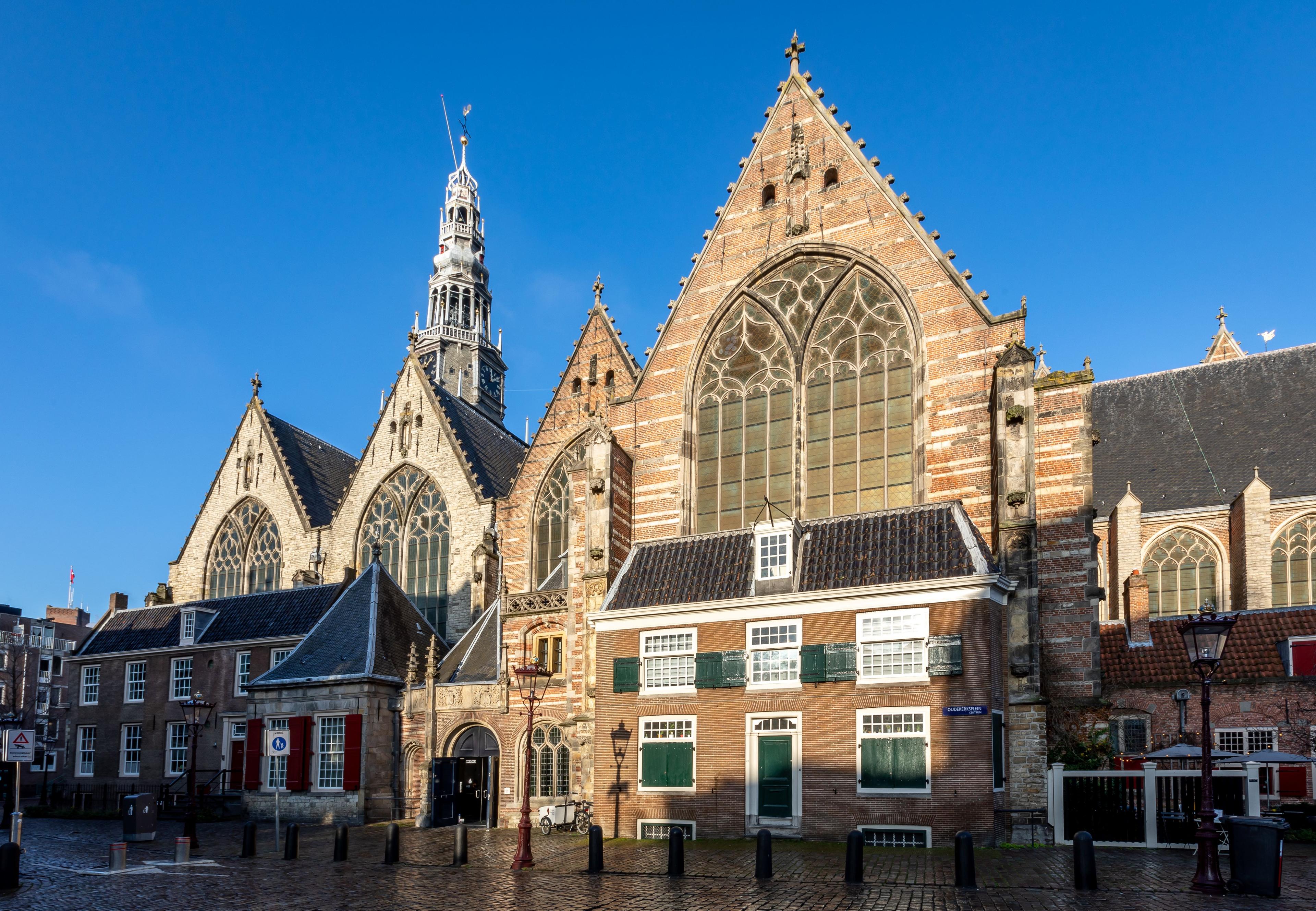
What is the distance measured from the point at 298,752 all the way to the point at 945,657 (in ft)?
64.8

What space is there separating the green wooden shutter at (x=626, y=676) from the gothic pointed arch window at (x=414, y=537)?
14.1 metres

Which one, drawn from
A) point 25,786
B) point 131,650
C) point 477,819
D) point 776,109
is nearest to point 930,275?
point 776,109

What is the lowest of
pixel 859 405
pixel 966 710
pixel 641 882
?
pixel 641 882

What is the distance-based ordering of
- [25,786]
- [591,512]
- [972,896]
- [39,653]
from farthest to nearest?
[39,653], [25,786], [591,512], [972,896]

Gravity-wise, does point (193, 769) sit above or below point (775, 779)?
below

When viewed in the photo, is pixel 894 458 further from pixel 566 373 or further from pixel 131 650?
pixel 131 650

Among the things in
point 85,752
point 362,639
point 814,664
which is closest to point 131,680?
point 85,752

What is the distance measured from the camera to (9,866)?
17109mm

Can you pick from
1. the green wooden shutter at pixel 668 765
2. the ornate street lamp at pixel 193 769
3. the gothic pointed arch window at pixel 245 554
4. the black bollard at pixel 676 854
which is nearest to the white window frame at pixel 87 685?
the gothic pointed arch window at pixel 245 554

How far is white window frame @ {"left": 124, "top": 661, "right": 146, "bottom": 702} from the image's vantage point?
132ft

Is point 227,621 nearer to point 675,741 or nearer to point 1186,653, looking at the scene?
point 675,741

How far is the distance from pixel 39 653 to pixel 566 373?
222 feet

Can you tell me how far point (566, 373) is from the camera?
→ 35812 mm

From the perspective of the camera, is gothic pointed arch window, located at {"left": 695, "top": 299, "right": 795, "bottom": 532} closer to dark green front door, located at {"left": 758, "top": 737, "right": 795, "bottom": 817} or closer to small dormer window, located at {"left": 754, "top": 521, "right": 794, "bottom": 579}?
small dormer window, located at {"left": 754, "top": 521, "right": 794, "bottom": 579}
